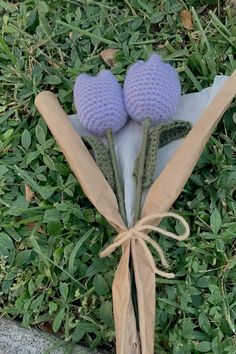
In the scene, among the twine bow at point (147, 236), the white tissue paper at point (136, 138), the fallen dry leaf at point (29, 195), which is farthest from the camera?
the fallen dry leaf at point (29, 195)

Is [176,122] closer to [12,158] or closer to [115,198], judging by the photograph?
[115,198]

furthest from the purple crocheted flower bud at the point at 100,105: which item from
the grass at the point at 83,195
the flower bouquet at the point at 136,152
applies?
the grass at the point at 83,195

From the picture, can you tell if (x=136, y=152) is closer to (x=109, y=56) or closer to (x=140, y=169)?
(x=140, y=169)

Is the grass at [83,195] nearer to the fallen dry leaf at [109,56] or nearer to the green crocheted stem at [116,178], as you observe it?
the fallen dry leaf at [109,56]

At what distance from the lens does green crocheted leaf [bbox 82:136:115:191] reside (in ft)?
5.36

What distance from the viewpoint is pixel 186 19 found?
76.7 inches

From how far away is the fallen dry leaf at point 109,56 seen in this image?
192 cm

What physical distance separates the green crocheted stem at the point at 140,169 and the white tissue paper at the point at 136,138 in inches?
0.6

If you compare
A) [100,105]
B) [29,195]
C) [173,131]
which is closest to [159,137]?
[173,131]

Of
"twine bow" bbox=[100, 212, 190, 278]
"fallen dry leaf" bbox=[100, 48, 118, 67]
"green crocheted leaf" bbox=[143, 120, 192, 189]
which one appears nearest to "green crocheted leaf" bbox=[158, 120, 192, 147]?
"green crocheted leaf" bbox=[143, 120, 192, 189]

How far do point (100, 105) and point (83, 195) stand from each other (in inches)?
9.0

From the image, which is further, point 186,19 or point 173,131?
point 186,19

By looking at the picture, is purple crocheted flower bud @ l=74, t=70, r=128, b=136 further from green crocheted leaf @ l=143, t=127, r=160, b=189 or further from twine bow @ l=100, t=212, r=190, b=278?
twine bow @ l=100, t=212, r=190, b=278

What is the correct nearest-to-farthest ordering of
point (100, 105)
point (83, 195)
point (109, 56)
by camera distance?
point (100, 105), point (83, 195), point (109, 56)
